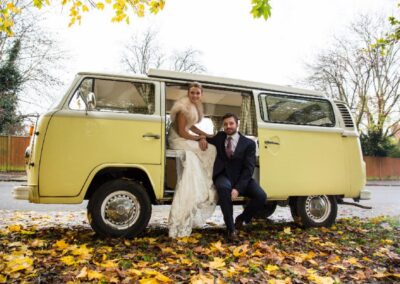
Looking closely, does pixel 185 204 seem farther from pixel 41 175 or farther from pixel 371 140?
pixel 371 140

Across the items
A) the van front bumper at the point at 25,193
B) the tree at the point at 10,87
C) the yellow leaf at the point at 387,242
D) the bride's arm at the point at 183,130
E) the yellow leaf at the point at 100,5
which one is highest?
the tree at the point at 10,87

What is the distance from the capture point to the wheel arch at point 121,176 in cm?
→ 467

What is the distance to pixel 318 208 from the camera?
5980 mm

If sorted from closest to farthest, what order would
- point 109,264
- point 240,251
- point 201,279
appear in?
point 201,279 < point 109,264 < point 240,251

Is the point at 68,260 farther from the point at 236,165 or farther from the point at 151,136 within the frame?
the point at 236,165

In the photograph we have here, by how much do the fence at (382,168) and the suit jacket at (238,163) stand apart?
1083 inches

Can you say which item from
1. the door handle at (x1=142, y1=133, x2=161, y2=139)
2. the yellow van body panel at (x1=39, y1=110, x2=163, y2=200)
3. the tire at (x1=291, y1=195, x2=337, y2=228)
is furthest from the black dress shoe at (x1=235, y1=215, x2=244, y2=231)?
the door handle at (x1=142, y1=133, x2=161, y2=139)

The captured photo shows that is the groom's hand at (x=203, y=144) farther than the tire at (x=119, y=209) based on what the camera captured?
Yes

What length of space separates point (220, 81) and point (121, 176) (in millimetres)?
2072

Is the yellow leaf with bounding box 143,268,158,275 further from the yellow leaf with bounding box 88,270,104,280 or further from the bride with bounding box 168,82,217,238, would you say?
the bride with bounding box 168,82,217,238

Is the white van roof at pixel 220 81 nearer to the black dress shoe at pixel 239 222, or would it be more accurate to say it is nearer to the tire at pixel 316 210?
the tire at pixel 316 210

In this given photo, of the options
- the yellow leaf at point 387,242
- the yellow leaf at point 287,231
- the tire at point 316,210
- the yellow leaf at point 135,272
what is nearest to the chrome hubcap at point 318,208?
the tire at point 316,210

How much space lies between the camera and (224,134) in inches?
207

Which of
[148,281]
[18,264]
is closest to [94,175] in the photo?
[18,264]
